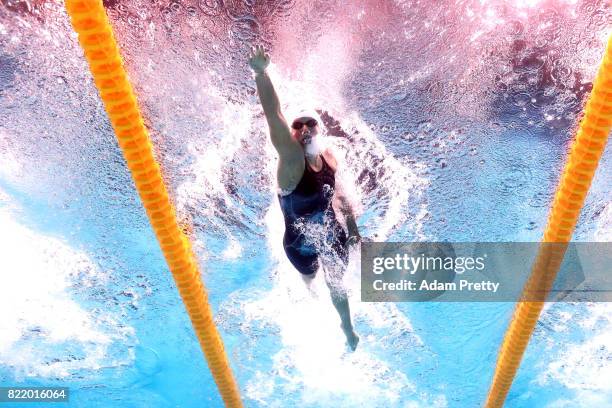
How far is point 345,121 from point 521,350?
1723mm

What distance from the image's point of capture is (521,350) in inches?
103

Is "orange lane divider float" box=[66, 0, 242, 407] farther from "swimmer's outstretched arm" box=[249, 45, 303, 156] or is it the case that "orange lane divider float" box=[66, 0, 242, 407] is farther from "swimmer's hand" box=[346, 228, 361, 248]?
"swimmer's hand" box=[346, 228, 361, 248]

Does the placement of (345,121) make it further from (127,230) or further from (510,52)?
(127,230)

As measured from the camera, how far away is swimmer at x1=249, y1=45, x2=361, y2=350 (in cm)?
175

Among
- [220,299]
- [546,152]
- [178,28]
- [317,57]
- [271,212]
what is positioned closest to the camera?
[178,28]

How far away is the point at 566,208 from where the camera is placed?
190 centimetres

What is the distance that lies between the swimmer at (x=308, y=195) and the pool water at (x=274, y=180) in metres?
0.35

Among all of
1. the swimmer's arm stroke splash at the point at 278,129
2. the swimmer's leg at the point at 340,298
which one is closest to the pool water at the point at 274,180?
the swimmer's leg at the point at 340,298

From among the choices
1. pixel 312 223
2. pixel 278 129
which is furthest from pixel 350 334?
pixel 278 129

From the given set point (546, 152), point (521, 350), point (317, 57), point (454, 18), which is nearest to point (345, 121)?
point (317, 57)

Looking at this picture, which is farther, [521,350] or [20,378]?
[20,378]

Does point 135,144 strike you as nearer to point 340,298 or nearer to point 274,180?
point 274,180

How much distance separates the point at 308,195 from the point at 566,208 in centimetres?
112

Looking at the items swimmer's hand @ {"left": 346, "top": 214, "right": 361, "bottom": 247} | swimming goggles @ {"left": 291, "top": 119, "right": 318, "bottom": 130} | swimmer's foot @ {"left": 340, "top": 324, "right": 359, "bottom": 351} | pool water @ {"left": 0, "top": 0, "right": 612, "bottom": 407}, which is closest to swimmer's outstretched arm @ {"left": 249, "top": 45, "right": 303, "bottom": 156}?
swimming goggles @ {"left": 291, "top": 119, "right": 318, "bottom": 130}
